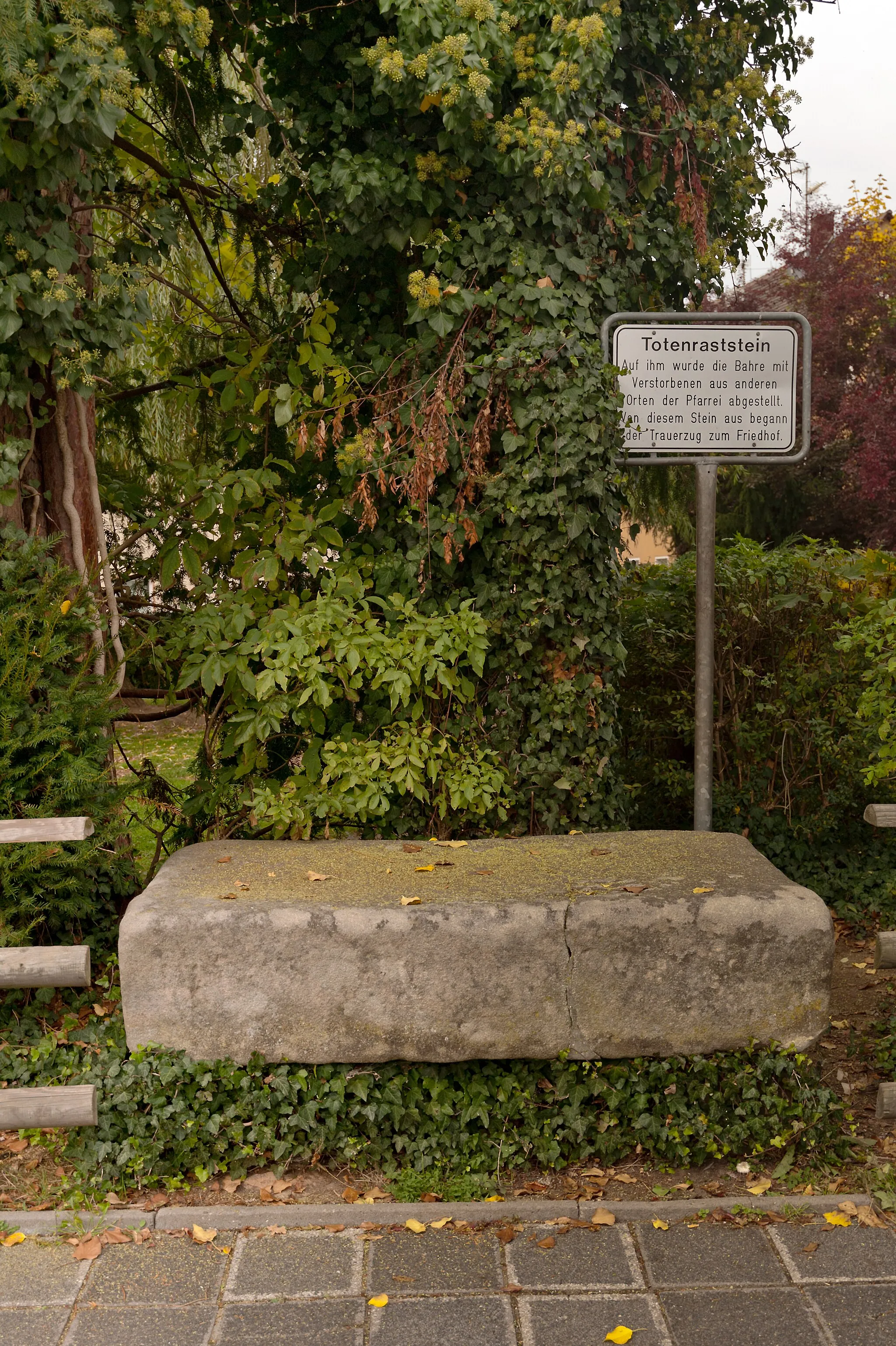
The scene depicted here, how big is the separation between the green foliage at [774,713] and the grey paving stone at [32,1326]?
3649 mm

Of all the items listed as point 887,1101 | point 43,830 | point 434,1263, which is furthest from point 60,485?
point 887,1101

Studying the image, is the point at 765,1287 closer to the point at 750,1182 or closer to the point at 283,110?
the point at 750,1182

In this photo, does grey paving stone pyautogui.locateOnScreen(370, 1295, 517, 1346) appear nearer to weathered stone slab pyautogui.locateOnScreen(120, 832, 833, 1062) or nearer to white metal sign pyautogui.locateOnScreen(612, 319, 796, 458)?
weathered stone slab pyautogui.locateOnScreen(120, 832, 833, 1062)

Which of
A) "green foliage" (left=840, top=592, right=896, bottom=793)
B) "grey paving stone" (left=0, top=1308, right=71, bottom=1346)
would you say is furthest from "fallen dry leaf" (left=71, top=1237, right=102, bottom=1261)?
"green foliage" (left=840, top=592, right=896, bottom=793)

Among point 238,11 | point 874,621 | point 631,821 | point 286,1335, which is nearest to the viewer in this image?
point 286,1335

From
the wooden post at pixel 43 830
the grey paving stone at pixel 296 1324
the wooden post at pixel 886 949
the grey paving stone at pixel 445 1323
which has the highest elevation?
the wooden post at pixel 43 830

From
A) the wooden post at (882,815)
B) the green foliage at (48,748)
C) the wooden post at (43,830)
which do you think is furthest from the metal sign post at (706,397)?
the wooden post at (43,830)

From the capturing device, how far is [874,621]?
4613 millimetres

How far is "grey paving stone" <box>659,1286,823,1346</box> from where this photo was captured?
9.08 ft

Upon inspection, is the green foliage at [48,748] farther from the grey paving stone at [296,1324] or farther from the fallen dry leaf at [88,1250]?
the grey paving stone at [296,1324]

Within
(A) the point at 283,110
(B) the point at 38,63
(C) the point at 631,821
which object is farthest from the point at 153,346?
(C) the point at 631,821

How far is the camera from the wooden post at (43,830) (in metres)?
3.50

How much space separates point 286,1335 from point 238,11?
4.99 m

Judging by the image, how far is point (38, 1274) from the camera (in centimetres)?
306
